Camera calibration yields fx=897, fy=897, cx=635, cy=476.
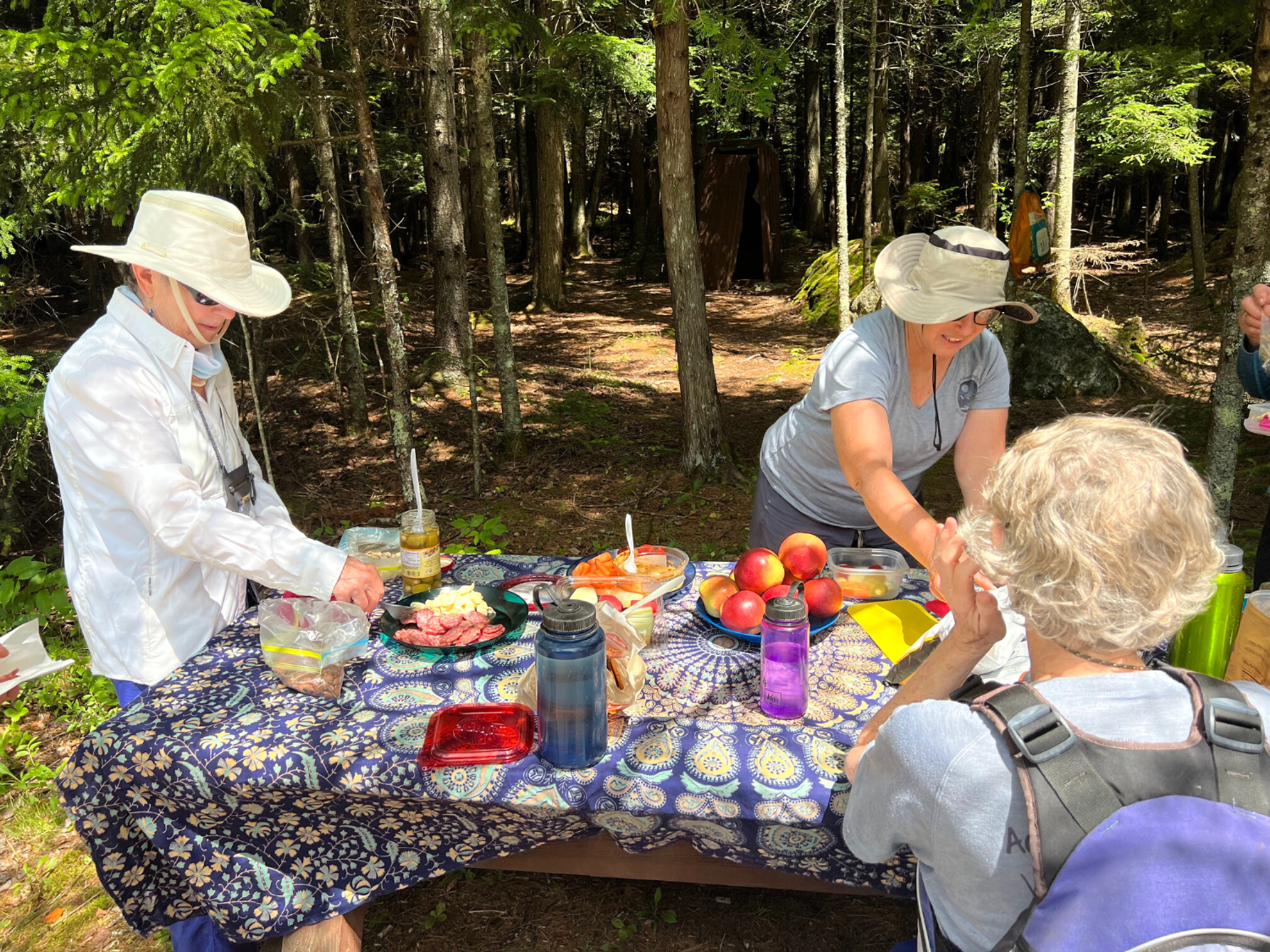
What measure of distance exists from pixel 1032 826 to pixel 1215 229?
913 inches

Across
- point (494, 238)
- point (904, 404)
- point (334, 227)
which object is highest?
point (334, 227)

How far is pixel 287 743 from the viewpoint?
200cm

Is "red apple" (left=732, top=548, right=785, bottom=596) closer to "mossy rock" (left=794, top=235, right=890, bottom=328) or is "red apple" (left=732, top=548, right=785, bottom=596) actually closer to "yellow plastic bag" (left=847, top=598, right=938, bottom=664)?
"yellow plastic bag" (left=847, top=598, right=938, bottom=664)

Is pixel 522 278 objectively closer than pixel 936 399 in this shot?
No

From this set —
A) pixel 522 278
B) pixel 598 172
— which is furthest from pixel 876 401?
pixel 598 172

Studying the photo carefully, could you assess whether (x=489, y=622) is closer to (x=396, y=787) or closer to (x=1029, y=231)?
(x=396, y=787)

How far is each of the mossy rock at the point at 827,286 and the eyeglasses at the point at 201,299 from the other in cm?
1080

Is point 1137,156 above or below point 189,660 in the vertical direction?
above

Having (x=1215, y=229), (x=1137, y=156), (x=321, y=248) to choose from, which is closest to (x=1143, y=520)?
(x=1137, y=156)

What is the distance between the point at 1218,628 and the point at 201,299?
2.60 meters

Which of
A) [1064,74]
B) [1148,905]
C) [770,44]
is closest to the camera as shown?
[1148,905]

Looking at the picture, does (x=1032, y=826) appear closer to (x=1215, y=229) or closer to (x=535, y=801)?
(x=535, y=801)

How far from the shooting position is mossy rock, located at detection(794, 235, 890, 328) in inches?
518

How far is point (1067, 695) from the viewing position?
1.28 m
